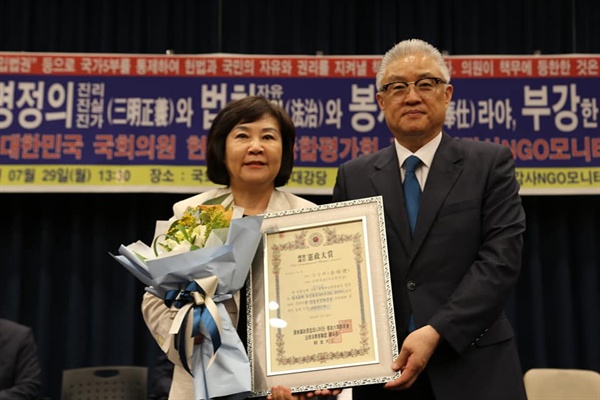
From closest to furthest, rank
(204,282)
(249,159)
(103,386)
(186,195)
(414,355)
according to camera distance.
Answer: (414,355) → (204,282) → (249,159) → (103,386) → (186,195)

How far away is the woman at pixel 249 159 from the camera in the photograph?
187 centimetres

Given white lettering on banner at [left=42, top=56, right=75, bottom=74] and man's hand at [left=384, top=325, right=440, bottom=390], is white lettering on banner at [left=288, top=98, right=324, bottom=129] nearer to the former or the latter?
white lettering on banner at [left=42, top=56, right=75, bottom=74]

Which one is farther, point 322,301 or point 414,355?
point 322,301

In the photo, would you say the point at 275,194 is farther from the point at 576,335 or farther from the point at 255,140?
the point at 576,335

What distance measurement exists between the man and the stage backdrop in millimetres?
2446

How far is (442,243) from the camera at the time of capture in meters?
1.60

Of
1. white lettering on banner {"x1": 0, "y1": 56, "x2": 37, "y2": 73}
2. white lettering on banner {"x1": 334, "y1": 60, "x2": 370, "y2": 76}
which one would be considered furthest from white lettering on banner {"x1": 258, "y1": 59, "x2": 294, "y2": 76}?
white lettering on banner {"x1": 0, "y1": 56, "x2": 37, "y2": 73}

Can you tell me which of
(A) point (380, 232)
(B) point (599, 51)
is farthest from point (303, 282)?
(B) point (599, 51)

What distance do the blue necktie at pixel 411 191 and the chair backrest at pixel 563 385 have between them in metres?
2.14

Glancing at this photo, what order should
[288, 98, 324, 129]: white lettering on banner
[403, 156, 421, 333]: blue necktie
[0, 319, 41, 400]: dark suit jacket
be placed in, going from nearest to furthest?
[403, 156, 421, 333]: blue necktie, [0, 319, 41, 400]: dark suit jacket, [288, 98, 324, 129]: white lettering on banner

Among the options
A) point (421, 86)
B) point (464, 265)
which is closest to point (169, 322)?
point (464, 265)

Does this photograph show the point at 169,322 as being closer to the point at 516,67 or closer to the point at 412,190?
the point at 412,190

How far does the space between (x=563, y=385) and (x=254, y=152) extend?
238 cm

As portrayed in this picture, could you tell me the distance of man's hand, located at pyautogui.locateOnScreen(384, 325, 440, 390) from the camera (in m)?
1.49
